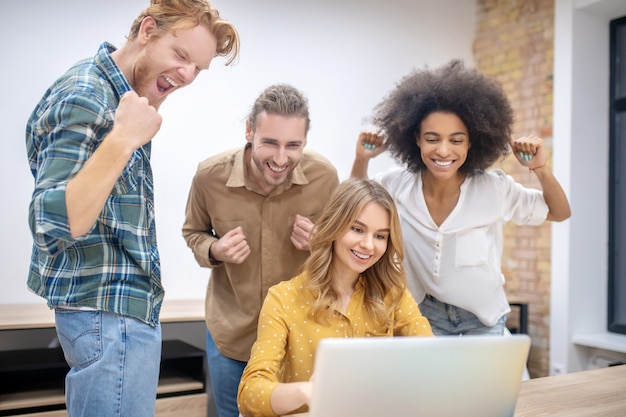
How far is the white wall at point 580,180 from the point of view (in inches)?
162

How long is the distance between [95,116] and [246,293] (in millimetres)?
1001

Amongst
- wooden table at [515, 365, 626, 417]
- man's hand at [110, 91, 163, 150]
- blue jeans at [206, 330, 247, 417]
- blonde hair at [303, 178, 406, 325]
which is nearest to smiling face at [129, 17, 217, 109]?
man's hand at [110, 91, 163, 150]

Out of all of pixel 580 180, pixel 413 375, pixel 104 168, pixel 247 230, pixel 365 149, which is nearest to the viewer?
pixel 413 375

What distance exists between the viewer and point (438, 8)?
482 cm

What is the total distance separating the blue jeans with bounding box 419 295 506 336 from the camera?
7.25 ft

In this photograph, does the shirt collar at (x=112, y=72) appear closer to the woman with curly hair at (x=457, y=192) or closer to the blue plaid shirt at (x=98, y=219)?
the blue plaid shirt at (x=98, y=219)

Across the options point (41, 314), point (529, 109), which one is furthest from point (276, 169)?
point (529, 109)

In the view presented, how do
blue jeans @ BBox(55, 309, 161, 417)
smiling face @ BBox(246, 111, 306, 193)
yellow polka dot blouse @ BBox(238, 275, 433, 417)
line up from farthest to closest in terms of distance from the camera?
smiling face @ BBox(246, 111, 306, 193) → yellow polka dot blouse @ BBox(238, 275, 433, 417) → blue jeans @ BBox(55, 309, 161, 417)

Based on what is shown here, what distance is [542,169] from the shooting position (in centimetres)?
228

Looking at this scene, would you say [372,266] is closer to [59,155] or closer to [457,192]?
[457,192]

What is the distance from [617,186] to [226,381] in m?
3.27

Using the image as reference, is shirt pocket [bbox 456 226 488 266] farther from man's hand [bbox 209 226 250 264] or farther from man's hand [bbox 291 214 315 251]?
man's hand [bbox 209 226 250 264]

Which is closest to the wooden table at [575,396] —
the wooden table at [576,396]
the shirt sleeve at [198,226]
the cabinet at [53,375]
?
the wooden table at [576,396]

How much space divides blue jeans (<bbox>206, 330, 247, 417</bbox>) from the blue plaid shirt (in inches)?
29.1
